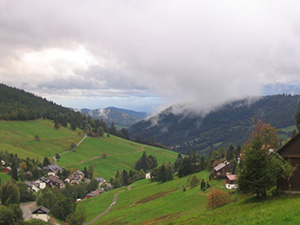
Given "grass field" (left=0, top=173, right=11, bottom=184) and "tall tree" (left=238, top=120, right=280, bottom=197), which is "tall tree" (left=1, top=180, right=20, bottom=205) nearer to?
"grass field" (left=0, top=173, right=11, bottom=184)

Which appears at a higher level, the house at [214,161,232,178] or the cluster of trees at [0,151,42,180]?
the house at [214,161,232,178]

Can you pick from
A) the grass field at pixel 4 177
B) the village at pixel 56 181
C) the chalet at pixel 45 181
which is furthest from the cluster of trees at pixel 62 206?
the grass field at pixel 4 177

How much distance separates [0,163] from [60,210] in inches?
2459

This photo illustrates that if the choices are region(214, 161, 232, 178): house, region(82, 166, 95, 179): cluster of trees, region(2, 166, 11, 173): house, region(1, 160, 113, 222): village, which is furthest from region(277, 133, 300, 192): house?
region(82, 166, 95, 179): cluster of trees

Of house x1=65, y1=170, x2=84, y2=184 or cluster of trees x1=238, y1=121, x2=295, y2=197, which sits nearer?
cluster of trees x1=238, y1=121, x2=295, y2=197

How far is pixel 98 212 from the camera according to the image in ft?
301

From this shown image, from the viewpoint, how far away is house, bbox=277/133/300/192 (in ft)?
111

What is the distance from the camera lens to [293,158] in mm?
34375

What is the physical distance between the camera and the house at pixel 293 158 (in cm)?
3394


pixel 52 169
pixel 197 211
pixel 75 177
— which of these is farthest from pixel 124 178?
pixel 197 211

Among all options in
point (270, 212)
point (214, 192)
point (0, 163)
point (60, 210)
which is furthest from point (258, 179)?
point (0, 163)

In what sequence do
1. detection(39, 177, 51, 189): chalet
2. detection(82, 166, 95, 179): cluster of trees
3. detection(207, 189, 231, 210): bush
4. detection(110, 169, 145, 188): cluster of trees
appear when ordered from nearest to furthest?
detection(207, 189, 231, 210): bush < detection(39, 177, 51, 189): chalet < detection(110, 169, 145, 188): cluster of trees < detection(82, 166, 95, 179): cluster of trees

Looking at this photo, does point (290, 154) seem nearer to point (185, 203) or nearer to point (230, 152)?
point (185, 203)

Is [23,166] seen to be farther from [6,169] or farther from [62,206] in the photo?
[62,206]
